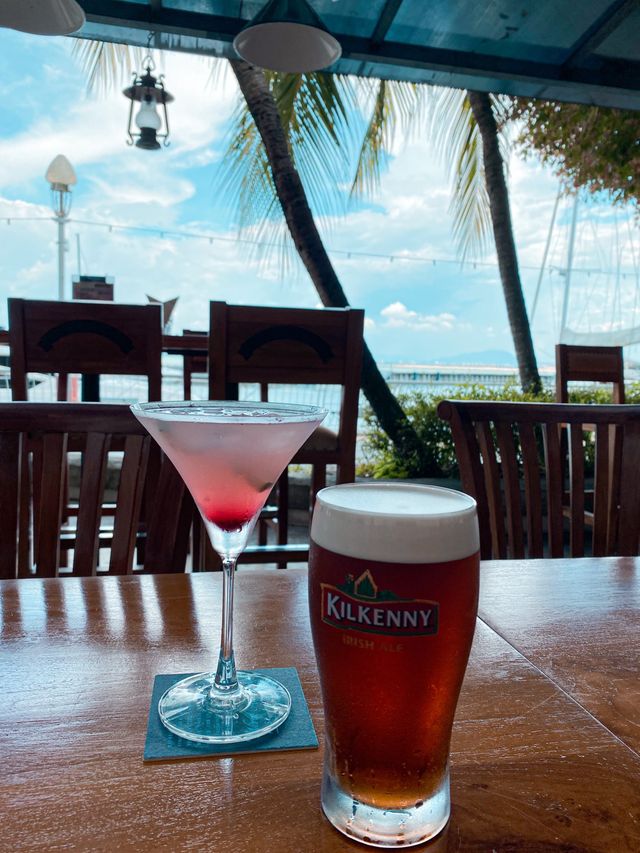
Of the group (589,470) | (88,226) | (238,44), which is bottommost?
(589,470)

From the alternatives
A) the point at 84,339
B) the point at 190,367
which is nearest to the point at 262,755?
the point at 84,339

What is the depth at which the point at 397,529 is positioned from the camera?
0.34 m

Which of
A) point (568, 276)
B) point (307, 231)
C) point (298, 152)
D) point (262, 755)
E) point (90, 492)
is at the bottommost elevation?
point (262, 755)

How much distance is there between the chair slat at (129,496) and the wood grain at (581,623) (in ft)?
1.74

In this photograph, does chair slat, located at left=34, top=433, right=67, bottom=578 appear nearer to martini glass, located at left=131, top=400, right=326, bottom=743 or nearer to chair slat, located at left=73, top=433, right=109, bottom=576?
chair slat, located at left=73, top=433, right=109, bottom=576

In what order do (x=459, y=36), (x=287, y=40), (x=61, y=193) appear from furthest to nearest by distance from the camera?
(x=61, y=193)
(x=459, y=36)
(x=287, y=40)

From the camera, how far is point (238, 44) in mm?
2773

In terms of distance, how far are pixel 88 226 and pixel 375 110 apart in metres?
4.00

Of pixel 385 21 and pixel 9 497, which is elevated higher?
pixel 385 21

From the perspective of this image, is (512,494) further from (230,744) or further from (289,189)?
(289,189)

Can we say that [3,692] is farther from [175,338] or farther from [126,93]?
[126,93]

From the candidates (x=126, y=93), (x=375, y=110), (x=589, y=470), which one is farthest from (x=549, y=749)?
(x=375, y=110)

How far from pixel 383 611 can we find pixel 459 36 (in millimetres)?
3634

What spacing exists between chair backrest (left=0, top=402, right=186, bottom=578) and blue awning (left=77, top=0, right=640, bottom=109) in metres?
2.82
